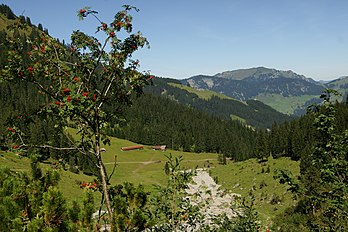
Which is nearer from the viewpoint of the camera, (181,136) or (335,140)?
(335,140)

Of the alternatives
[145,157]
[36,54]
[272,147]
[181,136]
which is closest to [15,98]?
[145,157]

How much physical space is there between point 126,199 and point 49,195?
2.41 meters

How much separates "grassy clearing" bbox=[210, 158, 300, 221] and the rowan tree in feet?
83.9

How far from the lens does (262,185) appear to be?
162 feet

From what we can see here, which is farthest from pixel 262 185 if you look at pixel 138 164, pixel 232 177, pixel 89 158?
pixel 138 164

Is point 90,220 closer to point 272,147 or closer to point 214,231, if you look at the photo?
point 214,231

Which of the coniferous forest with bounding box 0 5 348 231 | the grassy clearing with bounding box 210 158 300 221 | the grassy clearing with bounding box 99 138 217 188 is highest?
the coniferous forest with bounding box 0 5 348 231

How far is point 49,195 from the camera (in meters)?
6.48

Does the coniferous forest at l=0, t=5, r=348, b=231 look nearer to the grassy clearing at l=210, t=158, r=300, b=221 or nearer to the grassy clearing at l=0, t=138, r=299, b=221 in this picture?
the grassy clearing at l=0, t=138, r=299, b=221

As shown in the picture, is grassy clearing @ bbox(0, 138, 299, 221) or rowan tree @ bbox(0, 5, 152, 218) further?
grassy clearing @ bbox(0, 138, 299, 221)

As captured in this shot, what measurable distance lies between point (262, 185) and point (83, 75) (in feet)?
155

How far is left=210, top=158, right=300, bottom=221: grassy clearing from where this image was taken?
3880cm

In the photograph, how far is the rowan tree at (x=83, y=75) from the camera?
23.8 feet

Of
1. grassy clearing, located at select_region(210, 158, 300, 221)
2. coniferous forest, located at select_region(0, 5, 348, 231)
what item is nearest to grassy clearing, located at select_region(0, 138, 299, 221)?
grassy clearing, located at select_region(210, 158, 300, 221)
